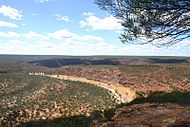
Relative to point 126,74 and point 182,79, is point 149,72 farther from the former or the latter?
point 182,79

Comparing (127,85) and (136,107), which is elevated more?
(136,107)

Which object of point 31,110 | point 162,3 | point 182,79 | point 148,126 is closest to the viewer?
point 148,126

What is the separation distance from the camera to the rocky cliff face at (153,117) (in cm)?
1135

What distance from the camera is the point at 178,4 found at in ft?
57.4

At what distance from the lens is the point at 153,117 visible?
12.3 m

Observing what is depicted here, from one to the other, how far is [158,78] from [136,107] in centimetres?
6674

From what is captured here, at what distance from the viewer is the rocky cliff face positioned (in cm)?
1135

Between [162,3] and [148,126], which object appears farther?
[162,3]

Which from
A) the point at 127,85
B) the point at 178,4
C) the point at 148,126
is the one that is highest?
the point at 178,4

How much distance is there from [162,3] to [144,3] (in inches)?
32.1

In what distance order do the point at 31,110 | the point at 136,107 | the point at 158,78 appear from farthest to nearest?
the point at 158,78 < the point at 31,110 < the point at 136,107

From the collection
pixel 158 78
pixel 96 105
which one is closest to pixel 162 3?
pixel 96 105

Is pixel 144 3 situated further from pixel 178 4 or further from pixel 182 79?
pixel 182 79

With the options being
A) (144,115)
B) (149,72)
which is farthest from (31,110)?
(149,72)
